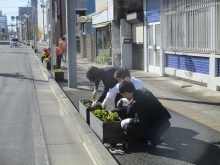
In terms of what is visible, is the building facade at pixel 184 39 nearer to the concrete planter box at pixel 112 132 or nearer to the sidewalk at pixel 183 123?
the sidewalk at pixel 183 123

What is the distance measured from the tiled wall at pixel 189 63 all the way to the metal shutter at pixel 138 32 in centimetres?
377

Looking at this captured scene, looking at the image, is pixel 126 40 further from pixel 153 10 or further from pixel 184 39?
pixel 184 39

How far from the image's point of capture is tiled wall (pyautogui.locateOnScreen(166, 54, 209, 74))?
1312 centimetres

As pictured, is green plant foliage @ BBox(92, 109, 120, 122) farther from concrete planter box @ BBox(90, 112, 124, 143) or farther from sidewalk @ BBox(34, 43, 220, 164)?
sidewalk @ BBox(34, 43, 220, 164)

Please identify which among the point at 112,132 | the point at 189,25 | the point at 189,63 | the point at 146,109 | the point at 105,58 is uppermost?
the point at 189,25

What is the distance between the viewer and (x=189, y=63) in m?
14.4

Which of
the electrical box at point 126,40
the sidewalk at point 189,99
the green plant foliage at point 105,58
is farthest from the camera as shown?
the green plant foliage at point 105,58

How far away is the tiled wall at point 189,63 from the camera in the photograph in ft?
43.1

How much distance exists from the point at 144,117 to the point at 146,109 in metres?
0.13

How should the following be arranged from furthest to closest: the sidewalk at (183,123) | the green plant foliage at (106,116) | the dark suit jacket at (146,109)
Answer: the green plant foliage at (106,116) → the dark suit jacket at (146,109) → the sidewalk at (183,123)

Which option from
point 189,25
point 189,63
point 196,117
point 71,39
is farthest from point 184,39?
point 196,117

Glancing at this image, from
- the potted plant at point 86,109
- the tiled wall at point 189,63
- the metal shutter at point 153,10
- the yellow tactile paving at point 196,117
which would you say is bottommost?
the yellow tactile paving at point 196,117

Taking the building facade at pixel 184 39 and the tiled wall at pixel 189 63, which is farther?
the tiled wall at pixel 189 63

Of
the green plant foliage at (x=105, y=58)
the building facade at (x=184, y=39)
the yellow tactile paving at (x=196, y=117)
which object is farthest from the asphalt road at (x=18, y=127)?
the green plant foliage at (x=105, y=58)
